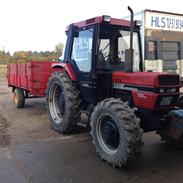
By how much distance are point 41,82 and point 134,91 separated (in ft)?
15.4

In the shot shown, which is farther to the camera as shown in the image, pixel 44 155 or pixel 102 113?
pixel 44 155

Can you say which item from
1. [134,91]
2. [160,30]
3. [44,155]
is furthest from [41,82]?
[160,30]

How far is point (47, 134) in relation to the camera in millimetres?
7680

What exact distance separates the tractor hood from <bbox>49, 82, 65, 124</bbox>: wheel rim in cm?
219

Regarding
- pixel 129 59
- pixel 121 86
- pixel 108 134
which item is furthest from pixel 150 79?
pixel 108 134

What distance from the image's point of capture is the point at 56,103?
8.16 m

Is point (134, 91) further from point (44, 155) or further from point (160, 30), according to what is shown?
point (160, 30)

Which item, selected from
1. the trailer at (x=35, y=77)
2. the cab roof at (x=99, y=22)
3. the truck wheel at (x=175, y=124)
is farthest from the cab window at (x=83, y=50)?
the trailer at (x=35, y=77)

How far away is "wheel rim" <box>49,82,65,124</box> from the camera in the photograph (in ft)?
25.8

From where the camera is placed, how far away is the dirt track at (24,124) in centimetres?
745

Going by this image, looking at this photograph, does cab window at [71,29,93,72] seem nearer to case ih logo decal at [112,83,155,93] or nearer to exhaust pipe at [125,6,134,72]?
case ih logo decal at [112,83,155,93]

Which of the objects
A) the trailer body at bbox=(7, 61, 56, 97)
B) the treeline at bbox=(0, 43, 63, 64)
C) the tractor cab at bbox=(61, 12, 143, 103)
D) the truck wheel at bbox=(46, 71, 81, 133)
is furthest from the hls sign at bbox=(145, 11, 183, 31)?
the treeline at bbox=(0, 43, 63, 64)

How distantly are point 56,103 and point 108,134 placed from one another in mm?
2698

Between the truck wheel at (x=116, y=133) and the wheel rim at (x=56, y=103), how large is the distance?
6.58 feet
